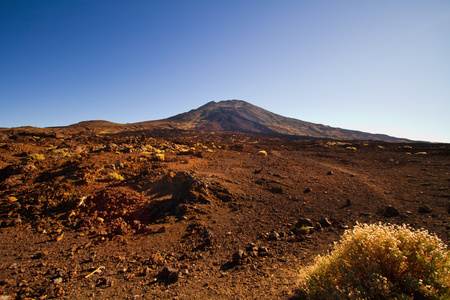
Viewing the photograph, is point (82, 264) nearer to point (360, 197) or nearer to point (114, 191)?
point (114, 191)

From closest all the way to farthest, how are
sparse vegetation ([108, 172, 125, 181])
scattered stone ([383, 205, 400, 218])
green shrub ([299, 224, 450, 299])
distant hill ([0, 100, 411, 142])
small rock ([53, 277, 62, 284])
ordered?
green shrub ([299, 224, 450, 299]) < small rock ([53, 277, 62, 284]) < scattered stone ([383, 205, 400, 218]) < sparse vegetation ([108, 172, 125, 181]) < distant hill ([0, 100, 411, 142])

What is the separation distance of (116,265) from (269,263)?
353cm

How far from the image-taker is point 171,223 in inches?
242

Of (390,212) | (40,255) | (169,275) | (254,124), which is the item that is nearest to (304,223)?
(390,212)

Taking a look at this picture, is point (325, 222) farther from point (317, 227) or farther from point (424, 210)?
point (424, 210)

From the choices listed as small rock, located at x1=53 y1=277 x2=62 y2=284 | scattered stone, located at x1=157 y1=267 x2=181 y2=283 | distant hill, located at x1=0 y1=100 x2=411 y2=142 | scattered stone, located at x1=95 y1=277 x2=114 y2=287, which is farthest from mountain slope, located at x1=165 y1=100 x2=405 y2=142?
scattered stone, located at x1=157 y1=267 x2=181 y2=283

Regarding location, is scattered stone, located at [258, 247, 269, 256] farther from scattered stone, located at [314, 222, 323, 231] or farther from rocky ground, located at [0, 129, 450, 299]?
scattered stone, located at [314, 222, 323, 231]

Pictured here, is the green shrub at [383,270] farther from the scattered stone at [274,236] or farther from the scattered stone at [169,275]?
the scattered stone at [169,275]

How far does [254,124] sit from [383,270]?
353 ft

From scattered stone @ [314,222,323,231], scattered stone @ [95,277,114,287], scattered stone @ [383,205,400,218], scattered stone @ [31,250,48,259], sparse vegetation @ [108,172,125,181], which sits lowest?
scattered stone @ [31,250,48,259]

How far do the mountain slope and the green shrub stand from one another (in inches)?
3306

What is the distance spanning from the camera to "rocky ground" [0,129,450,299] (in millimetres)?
3764

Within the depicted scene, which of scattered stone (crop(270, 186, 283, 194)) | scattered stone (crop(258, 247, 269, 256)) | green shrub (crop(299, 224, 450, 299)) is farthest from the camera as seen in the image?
scattered stone (crop(270, 186, 283, 194))

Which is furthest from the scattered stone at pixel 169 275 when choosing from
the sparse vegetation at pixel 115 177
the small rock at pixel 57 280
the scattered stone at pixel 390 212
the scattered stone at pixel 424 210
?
the scattered stone at pixel 424 210
